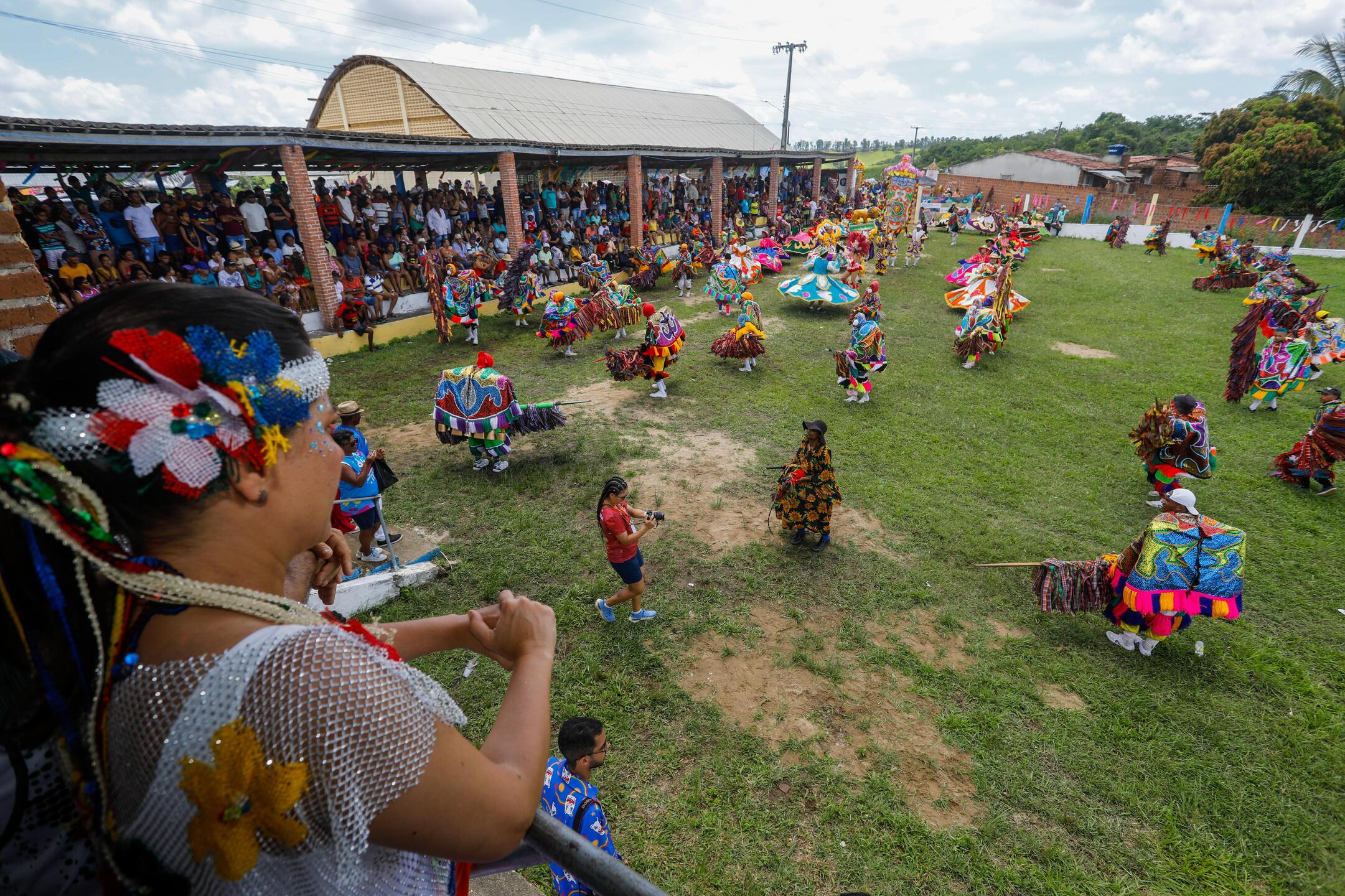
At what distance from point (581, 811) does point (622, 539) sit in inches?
89.6

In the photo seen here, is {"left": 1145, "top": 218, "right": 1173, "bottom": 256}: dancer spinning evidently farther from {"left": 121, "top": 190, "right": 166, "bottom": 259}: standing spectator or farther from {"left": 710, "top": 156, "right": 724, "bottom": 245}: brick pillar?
{"left": 121, "top": 190, "right": 166, "bottom": 259}: standing spectator

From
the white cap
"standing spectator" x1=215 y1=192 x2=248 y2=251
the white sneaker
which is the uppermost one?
"standing spectator" x1=215 y1=192 x2=248 y2=251

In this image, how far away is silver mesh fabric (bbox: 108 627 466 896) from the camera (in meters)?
0.76

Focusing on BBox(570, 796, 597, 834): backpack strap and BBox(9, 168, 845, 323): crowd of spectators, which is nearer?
BBox(570, 796, 597, 834): backpack strap

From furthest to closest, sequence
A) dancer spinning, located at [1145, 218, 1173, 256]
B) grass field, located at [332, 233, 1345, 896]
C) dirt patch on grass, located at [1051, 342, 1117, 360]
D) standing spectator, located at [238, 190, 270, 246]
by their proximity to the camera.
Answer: dancer spinning, located at [1145, 218, 1173, 256] < standing spectator, located at [238, 190, 270, 246] < dirt patch on grass, located at [1051, 342, 1117, 360] < grass field, located at [332, 233, 1345, 896]

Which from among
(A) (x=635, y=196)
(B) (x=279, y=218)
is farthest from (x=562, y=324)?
(A) (x=635, y=196)

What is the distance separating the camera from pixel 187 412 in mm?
888

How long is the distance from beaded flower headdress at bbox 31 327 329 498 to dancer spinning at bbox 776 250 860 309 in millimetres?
14737

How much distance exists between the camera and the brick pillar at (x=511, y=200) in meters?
14.6

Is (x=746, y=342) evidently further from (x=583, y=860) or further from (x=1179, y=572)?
(x=583, y=860)

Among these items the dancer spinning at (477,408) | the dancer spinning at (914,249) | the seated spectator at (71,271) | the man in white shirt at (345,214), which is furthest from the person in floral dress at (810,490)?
the dancer spinning at (914,249)

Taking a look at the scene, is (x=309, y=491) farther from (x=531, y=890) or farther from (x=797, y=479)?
(x=797, y=479)

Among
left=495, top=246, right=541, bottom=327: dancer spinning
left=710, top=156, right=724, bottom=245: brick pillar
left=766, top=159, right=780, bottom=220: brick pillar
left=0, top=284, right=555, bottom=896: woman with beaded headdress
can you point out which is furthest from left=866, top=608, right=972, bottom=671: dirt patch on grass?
left=766, top=159, right=780, bottom=220: brick pillar

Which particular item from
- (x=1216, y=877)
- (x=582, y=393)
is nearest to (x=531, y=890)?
(x=1216, y=877)
